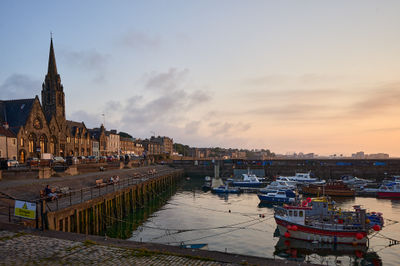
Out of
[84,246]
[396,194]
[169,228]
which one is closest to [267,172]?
[396,194]

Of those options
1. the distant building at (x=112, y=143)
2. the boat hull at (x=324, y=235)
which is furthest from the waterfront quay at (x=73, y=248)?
the distant building at (x=112, y=143)

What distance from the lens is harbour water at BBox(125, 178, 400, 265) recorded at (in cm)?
2470

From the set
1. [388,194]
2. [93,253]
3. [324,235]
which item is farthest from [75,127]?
→ [93,253]

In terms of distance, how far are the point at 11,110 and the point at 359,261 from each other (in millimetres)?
75321

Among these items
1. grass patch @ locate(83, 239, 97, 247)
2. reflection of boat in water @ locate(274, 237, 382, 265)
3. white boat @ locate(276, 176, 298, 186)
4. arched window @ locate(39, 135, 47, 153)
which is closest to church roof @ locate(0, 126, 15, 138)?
arched window @ locate(39, 135, 47, 153)

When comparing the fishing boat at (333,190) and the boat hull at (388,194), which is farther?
the fishing boat at (333,190)

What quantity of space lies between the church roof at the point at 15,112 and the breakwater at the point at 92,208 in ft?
120

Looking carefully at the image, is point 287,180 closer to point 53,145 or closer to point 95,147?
point 53,145

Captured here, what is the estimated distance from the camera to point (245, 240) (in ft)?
91.4

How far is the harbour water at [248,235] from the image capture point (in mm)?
24703

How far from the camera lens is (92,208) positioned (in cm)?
2845

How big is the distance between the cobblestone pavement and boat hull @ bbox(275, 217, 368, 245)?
17.6 meters

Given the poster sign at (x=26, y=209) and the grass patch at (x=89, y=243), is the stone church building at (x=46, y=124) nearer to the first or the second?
the poster sign at (x=26, y=209)

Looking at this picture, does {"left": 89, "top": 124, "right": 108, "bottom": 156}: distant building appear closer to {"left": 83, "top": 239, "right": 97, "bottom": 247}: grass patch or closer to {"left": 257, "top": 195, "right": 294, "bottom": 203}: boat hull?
{"left": 257, "top": 195, "right": 294, "bottom": 203}: boat hull
